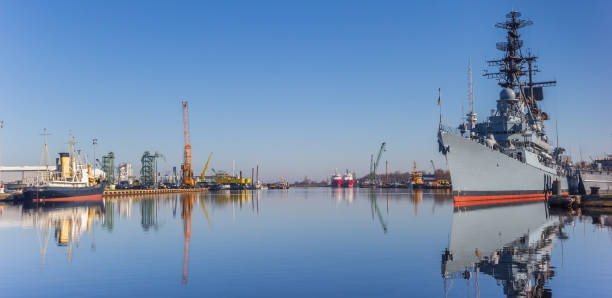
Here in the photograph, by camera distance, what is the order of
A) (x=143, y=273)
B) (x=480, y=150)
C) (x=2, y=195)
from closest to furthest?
(x=143, y=273) → (x=480, y=150) → (x=2, y=195)

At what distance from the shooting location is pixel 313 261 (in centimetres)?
1838

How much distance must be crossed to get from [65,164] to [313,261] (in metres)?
73.9

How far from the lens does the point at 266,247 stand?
2225 cm

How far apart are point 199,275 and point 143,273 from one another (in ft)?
7.07

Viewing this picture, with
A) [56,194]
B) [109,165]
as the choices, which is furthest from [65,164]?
[109,165]

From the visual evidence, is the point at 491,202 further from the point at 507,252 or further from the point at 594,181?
the point at 507,252

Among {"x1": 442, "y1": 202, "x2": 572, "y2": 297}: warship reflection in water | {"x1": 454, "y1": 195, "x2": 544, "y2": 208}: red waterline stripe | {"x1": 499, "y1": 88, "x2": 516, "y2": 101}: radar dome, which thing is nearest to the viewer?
{"x1": 442, "y1": 202, "x2": 572, "y2": 297}: warship reflection in water

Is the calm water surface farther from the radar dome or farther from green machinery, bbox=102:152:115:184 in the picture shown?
green machinery, bbox=102:152:115:184

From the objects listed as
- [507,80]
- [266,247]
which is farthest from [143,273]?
[507,80]

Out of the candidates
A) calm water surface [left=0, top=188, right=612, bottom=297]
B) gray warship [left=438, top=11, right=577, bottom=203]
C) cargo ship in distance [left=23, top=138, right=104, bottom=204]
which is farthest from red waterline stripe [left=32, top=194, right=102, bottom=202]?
gray warship [left=438, top=11, right=577, bottom=203]

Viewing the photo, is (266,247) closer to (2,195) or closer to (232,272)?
(232,272)

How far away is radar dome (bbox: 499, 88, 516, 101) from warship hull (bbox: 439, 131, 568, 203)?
10.2 metres

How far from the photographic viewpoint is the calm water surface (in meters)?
13.9

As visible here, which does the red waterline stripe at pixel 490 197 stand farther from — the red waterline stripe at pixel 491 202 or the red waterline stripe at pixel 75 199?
the red waterline stripe at pixel 75 199
